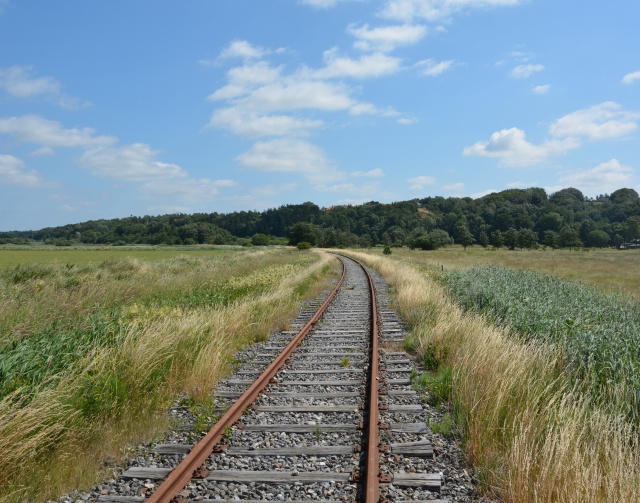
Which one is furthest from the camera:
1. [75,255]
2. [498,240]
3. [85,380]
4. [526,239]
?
[498,240]

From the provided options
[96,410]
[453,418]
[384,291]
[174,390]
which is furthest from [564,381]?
[384,291]

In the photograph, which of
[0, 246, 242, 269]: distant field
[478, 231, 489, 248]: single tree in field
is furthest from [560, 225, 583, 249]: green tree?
[0, 246, 242, 269]: distant field

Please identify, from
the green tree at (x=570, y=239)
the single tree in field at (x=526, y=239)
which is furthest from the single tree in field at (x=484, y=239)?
the green tree at (x=570, y=239)

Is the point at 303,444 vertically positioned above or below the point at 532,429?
below

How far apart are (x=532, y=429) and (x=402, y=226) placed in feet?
448

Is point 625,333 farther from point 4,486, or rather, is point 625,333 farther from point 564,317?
point 4,486

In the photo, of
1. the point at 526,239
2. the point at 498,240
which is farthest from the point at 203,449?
the point at 498,240

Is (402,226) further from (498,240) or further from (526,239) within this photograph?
(526,239)

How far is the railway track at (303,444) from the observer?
3750mm

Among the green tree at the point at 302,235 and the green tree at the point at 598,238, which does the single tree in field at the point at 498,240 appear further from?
the green tree at the point at 302,235

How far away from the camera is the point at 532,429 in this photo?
14.5ft

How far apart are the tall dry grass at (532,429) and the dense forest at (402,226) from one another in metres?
100

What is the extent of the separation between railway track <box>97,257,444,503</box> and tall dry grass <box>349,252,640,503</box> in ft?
1.77

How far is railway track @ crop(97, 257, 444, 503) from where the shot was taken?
3.75m
